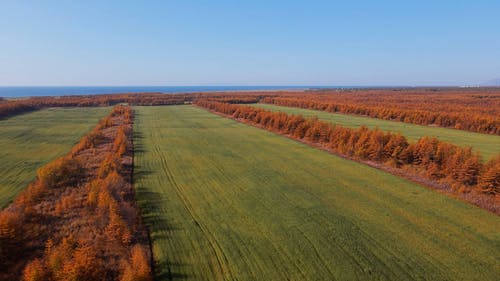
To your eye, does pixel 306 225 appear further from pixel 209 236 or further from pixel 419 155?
pixel 419 155

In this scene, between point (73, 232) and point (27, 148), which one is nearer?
point (73, 232)

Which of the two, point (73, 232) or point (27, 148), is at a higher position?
point (27, 148)

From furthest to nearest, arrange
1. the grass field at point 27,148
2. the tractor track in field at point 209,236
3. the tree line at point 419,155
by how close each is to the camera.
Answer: the grass field at point 27,148 < the tree line at point 419,155 < the tractor track in field at point 209,236

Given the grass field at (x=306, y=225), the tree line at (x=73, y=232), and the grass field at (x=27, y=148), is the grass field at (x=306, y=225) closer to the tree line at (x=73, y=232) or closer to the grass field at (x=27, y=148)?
the tree line at (x=73, y=232)

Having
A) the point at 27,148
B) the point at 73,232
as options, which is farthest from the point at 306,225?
the point at 27,148

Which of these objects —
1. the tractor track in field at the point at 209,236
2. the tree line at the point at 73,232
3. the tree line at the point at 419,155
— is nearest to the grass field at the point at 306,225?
the tractor track in field at the point at 209,236

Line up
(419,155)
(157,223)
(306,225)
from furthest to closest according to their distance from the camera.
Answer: (419,155), (157,223), (306,225)
